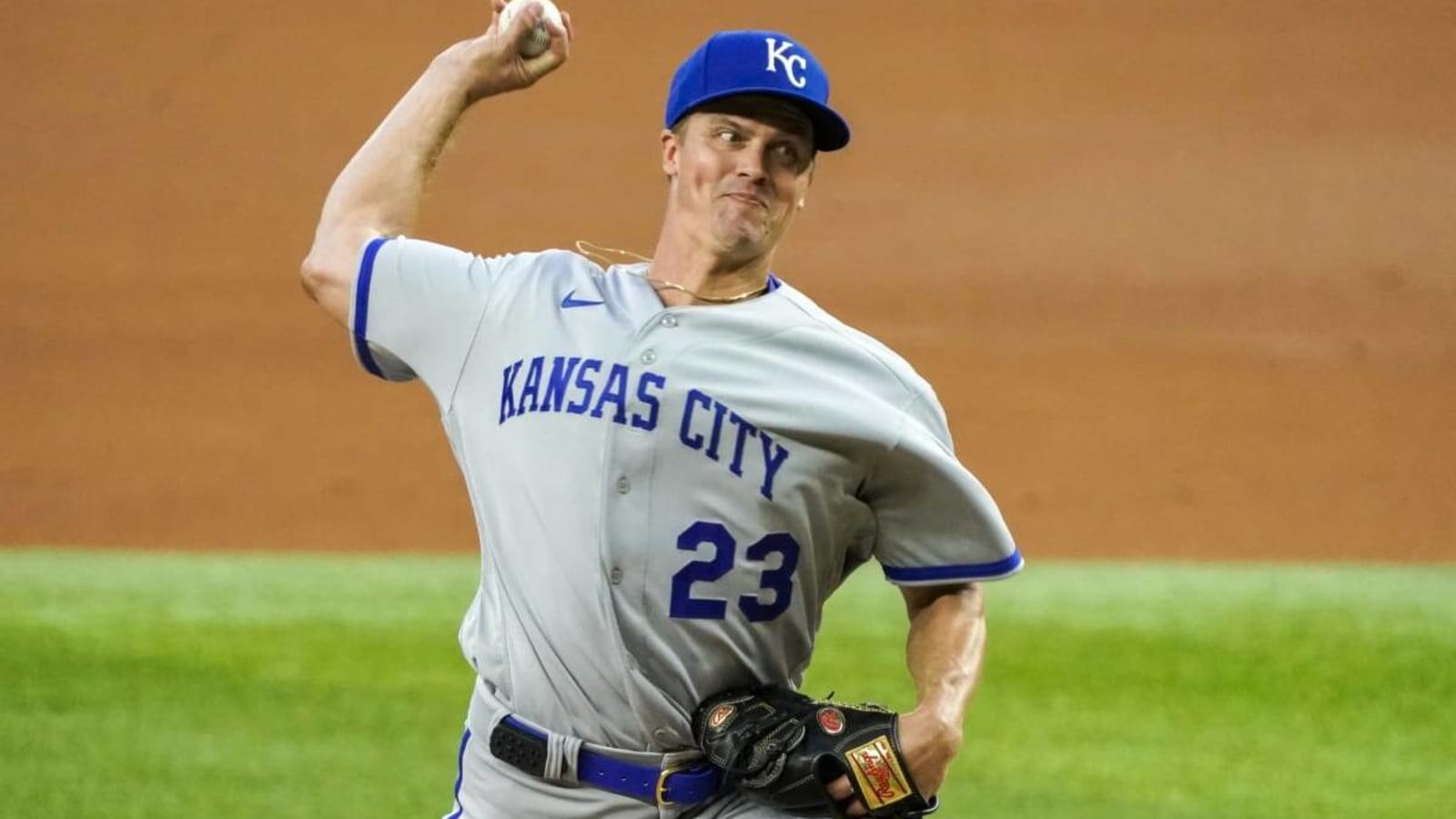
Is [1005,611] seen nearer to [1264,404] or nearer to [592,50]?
[1264,404]

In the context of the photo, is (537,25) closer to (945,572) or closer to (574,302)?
(574,302)

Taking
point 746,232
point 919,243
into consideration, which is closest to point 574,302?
point 746,232

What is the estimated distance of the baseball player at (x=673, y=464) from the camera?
9.70 ft

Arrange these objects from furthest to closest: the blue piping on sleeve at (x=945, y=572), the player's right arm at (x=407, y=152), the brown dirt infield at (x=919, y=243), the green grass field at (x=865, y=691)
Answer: the brown dirt infield at (x=919, y=243) → the green grass field at (x=865, y=691) → the player's right arm at (x=407, y=152) → the blue piping on sleeve at (x=945, y=572)

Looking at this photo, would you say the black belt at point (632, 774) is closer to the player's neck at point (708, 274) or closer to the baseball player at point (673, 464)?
the baseball player at point (673, 464)

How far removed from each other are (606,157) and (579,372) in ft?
35.7

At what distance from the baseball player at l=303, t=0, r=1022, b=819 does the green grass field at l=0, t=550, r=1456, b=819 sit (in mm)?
2741

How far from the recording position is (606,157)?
13766 mm

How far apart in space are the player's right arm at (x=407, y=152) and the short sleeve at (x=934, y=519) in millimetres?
877

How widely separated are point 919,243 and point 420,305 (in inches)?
404

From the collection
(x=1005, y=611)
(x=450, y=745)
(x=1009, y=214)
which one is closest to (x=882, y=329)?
(x=1009, y=214)

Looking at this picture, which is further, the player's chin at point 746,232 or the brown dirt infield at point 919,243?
the brown dirt infield at point 919,243

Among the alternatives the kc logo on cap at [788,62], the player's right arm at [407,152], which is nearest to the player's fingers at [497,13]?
the player's right arm at [407,152]

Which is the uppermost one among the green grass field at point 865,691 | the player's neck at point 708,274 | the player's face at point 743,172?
the player's face at point 743,172
